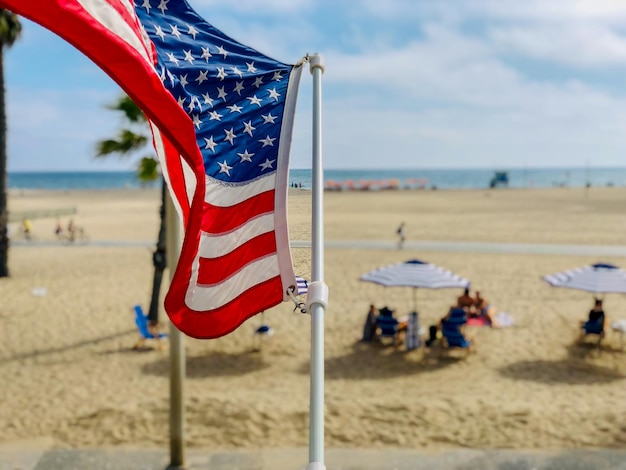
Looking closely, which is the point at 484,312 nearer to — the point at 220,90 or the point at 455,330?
the point at 455,330

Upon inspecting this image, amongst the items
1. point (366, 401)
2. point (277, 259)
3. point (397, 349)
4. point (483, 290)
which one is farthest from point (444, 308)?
point (277, 259)

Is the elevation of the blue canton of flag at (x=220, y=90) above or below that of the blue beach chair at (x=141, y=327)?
above

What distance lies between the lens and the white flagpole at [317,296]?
294cm

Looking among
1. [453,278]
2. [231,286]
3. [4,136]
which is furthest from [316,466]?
[4,136]

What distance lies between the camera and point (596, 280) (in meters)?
12.2

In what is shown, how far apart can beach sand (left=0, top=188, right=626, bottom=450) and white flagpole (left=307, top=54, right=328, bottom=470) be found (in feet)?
1.23

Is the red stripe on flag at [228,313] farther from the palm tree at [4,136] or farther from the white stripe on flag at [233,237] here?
the palm tree at [4,136]

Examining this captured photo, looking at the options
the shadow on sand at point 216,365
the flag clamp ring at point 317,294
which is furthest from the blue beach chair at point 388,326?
the flag clamp ring at point 317,294

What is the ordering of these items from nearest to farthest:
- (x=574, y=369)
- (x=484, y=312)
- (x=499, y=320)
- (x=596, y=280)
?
(x=574, y=369) → (x=596, y=280) → (x=484, y=312) → (x=499, y=320)

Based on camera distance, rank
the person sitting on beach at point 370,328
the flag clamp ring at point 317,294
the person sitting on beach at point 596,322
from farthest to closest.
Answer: the person sitting on beach at point 370,328
the person sitting on beach at point 596,322
the flag clamp ring at point 317,294

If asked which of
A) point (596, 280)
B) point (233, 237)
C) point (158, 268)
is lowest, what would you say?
point (158, 268)

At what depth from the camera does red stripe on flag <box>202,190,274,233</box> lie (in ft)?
12.8

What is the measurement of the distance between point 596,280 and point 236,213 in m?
10.2

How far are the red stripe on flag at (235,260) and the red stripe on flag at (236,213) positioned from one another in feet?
0.46
